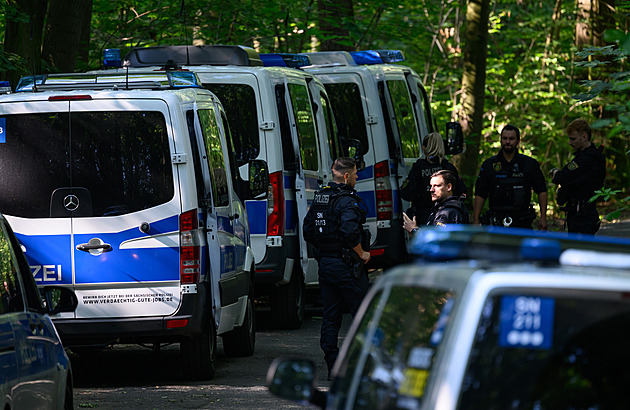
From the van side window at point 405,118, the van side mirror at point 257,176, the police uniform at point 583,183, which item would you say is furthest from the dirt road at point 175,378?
the van side window at point 405,118

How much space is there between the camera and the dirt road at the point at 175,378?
8367 mm

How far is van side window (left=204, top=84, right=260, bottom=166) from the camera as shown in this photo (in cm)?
1180

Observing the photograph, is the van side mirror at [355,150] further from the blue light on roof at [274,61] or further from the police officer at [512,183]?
the police officer at [512,183]

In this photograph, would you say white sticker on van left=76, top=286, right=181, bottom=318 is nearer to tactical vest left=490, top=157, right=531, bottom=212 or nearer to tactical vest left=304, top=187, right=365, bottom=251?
tactical vest left=304, top=187, right=365, bottom=251

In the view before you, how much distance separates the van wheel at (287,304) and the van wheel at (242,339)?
167 centimetres

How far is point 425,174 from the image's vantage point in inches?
504

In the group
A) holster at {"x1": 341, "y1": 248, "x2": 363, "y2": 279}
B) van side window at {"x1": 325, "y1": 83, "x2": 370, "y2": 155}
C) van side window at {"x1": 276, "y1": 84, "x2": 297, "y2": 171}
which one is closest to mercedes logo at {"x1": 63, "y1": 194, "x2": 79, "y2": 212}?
holster at {"x1": 341, "y1": 248, "x2": 363, "y2": 279}

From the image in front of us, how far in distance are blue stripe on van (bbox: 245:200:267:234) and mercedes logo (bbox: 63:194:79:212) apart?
10.9ft

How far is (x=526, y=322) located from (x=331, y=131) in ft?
36.8

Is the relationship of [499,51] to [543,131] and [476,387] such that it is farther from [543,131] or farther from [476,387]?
[476,387]

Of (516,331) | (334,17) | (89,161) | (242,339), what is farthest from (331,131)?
(516,331)

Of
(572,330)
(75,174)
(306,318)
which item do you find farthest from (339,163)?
(572,330)

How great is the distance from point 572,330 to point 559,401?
0.20m

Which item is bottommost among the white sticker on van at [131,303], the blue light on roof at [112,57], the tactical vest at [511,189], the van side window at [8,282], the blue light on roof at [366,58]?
the white sticker on van at [131,303]
